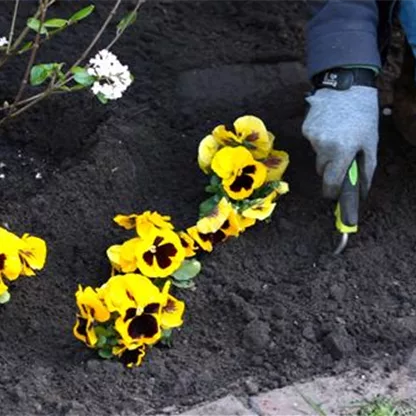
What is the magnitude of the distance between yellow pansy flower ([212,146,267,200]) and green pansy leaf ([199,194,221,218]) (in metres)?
0.04

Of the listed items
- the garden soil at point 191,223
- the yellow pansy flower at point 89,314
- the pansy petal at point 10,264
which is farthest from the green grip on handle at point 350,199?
the pansy petal at point 10,264

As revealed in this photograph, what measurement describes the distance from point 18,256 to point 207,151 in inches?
24.4

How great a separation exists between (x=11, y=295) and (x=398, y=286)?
3.03ft

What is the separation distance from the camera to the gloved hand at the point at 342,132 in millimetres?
2977

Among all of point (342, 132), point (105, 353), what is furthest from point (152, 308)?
point (342, 132)

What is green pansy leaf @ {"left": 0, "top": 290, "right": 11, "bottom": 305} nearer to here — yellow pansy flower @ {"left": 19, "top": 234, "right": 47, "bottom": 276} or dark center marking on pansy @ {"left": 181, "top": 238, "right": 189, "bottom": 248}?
yellow pansy flower @ {"left": 19, "top": 234, "right": 47, "bottom": 276}

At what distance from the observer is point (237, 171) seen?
3.09 meters

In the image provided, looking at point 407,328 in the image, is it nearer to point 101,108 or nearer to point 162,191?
point 162,191

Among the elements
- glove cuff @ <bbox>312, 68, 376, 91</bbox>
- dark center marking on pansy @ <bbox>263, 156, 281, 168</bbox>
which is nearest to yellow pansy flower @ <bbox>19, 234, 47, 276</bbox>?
dark center marking on pansy @ <bbox>263, 156, 281, 168</bbox>

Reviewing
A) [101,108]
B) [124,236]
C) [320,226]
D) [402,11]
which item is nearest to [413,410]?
[320,226]

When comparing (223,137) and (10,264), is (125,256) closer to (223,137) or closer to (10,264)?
(10,264)

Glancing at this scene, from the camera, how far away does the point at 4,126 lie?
3463 mm

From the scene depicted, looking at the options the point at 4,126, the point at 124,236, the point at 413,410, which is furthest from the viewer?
the point at 4,126

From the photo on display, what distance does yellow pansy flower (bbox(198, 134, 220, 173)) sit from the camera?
319cm
